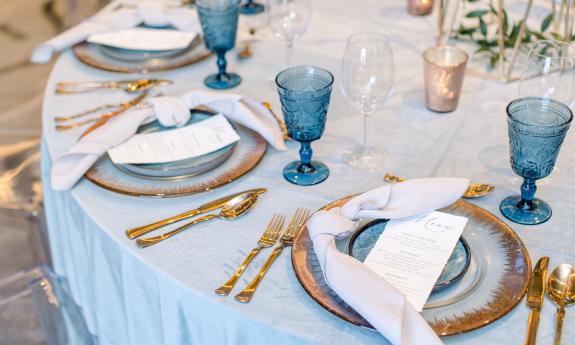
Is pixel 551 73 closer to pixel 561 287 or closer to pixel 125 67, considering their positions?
pixel 561 287

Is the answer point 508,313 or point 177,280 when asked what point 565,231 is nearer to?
point 508,313

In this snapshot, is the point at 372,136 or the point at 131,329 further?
the point at 372,136

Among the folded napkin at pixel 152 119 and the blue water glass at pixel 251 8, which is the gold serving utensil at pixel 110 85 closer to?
the folded napkin at pixel 152 119

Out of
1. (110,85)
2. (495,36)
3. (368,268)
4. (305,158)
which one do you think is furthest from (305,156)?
(495,36)

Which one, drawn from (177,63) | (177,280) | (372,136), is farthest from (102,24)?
(177,280)

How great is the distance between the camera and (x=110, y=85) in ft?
5.19

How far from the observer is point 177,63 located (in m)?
1.65

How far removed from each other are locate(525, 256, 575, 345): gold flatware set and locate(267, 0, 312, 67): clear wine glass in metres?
0.81

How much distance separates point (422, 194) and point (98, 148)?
588mm

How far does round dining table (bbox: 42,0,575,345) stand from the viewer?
0.98 meters

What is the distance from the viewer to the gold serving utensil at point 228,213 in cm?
111

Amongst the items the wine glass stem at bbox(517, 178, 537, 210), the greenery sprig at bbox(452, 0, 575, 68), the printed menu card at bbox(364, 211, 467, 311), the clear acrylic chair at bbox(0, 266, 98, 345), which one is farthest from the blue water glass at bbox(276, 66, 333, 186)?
the clear acrylic chair at bbox(0, 266, 98, 345)

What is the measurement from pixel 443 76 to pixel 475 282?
56 centimetres

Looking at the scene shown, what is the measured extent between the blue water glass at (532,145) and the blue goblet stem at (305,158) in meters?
0.33
